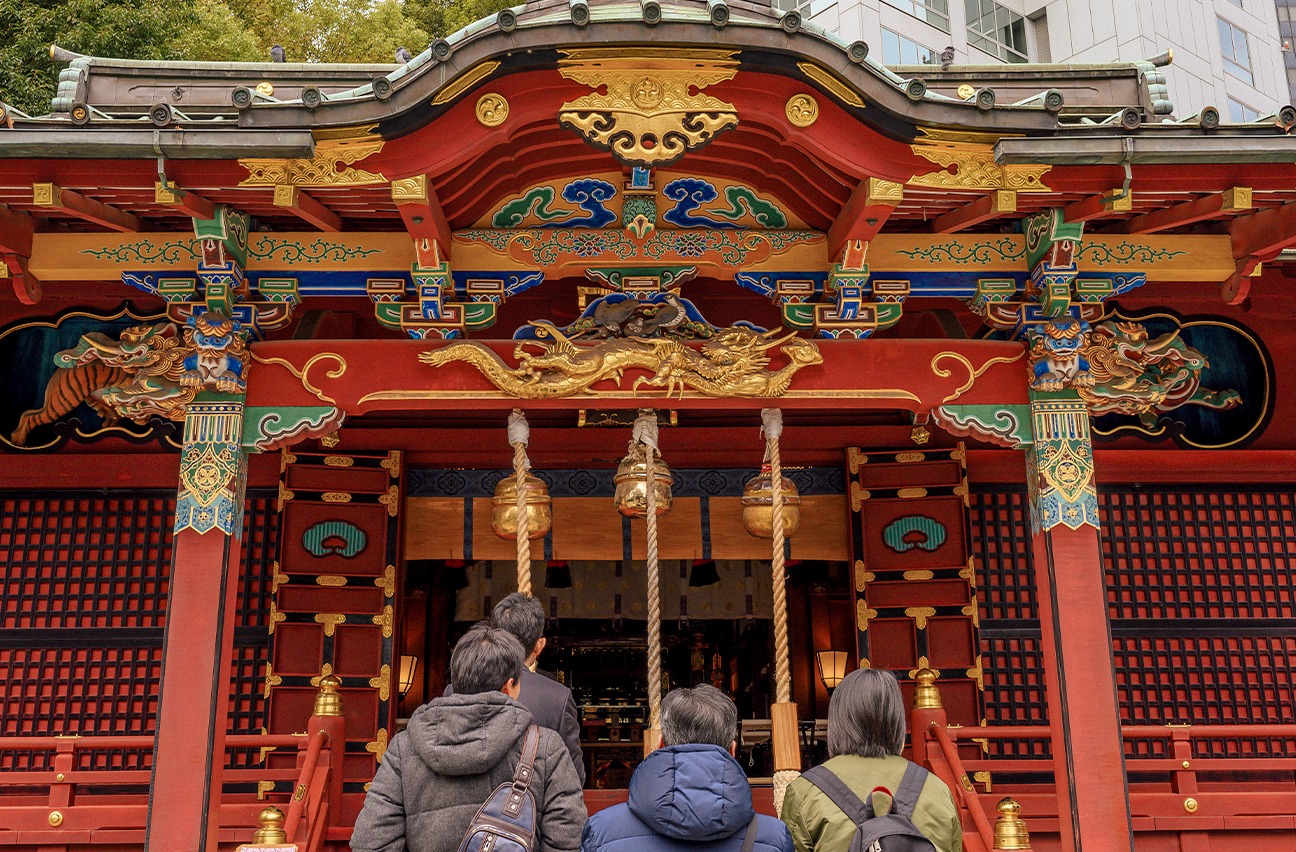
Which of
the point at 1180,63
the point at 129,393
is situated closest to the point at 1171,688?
the point at 129,393

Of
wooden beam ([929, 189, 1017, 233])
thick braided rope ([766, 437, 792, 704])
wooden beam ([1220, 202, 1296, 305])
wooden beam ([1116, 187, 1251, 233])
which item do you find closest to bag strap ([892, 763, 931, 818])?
thick braided rope ([766, 437, 792, 704])

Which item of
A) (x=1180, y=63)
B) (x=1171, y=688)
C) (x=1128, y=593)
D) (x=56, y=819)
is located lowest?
(x=56, y=819)

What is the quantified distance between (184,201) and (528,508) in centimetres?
236

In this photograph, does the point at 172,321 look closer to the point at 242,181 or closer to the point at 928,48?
the point at 242,181

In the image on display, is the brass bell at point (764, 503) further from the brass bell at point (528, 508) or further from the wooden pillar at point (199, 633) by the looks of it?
the wooden pillar at point (199, 633)

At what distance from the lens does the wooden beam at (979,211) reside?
5141 mm

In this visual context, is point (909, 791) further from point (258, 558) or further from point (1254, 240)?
point (258, 558)

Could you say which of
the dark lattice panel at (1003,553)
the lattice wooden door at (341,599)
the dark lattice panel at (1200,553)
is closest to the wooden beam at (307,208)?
the lattice wooden door at (341,599)

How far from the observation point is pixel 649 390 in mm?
5590

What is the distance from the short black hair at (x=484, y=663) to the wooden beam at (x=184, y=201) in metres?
3.02

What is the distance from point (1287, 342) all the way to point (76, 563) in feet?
27.8

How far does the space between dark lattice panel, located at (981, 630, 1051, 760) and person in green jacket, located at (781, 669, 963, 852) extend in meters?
4.60

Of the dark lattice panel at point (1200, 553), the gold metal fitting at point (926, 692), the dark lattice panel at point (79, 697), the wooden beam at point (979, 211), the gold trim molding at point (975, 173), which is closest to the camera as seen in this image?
the gold trim molding at point (975, 173)

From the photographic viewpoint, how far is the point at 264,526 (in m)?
7.32
